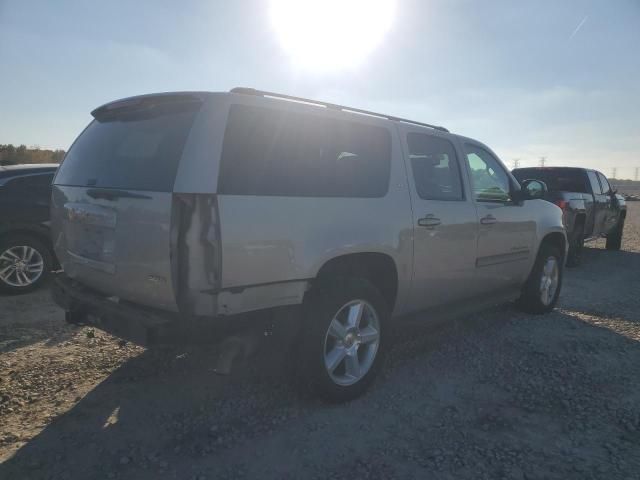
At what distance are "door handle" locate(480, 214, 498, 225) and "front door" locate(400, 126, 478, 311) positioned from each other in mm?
135

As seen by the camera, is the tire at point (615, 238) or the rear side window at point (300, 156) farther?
the tire at point (615, 238)

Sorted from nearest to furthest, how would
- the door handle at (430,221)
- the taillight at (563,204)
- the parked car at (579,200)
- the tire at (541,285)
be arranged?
the door handle at (430,221) < the tire at (541,285) < the taillight at (563,204) < the parked car at (579,200)

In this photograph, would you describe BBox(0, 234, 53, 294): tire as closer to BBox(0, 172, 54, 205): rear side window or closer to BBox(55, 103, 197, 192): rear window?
BBox(0, 172, 54, 205): rear side window

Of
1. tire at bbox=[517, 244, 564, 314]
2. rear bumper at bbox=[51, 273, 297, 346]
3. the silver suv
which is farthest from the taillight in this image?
rear bumper at bbox=[51, 273, 297, 346]

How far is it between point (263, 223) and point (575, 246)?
8.20 metres

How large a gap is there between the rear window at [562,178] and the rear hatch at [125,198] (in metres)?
8.71

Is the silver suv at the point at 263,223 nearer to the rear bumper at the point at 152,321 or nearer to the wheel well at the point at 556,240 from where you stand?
the rear bumper at the point at 152,321

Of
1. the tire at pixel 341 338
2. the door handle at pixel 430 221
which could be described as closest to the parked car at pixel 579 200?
the door handle at pixel 430 221

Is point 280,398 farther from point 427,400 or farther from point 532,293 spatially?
point 532,293

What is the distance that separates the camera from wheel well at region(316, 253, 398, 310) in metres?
3.14

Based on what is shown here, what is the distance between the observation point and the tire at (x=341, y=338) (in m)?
2.98

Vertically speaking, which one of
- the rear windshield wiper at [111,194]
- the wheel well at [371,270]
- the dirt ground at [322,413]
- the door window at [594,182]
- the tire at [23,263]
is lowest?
the dirt ground at [322,413]

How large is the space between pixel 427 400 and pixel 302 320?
1125mm

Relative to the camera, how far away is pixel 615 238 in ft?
37.6
